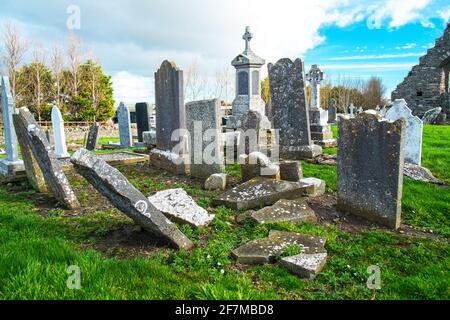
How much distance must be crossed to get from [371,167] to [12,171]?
745cm

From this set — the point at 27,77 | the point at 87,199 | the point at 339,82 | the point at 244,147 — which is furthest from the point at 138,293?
the point at 339,82

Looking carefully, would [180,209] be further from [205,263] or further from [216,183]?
[216,183]

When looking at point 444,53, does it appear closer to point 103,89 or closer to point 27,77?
point 103,89

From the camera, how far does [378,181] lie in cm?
504

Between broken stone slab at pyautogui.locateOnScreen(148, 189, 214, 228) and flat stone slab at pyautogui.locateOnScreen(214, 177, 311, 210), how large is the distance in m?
0.74

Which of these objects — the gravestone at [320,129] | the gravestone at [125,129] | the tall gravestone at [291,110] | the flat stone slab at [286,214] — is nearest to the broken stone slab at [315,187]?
the flat stone slab at [286,214]

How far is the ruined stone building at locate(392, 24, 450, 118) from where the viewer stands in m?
23.9

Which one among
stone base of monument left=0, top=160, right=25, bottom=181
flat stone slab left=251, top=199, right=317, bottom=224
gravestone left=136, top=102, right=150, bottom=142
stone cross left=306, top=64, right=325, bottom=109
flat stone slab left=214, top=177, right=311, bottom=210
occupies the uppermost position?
stone cross left=306, top=64, right=325, bottom=109

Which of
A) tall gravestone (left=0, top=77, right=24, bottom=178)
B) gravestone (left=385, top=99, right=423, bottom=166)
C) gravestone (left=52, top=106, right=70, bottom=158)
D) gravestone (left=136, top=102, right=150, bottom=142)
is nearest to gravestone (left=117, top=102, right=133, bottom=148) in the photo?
gravestone (left=136, top=102, right=150, bottom=142)

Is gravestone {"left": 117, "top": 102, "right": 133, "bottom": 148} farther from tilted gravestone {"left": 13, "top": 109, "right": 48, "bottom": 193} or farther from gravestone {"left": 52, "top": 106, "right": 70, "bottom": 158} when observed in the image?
tilted gravestone {"left": 13, "top": 109, "right": 48, "bottom": 193}

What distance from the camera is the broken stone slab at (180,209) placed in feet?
15.1

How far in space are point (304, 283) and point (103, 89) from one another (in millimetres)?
33288

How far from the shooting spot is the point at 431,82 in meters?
24.9

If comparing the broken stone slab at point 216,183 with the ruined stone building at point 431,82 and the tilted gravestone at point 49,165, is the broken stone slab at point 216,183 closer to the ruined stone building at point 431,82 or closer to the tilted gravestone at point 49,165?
the tilted gravestone at point 49,165
